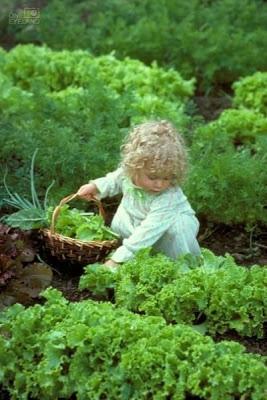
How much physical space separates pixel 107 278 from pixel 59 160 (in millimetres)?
1379

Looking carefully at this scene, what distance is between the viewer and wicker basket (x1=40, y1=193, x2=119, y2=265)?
20.1ft

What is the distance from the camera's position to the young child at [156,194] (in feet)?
19.6

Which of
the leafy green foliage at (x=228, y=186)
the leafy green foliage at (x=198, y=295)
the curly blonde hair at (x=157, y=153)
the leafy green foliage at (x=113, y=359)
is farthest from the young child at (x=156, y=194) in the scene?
the leafy green foliage at (x=113, y=359)

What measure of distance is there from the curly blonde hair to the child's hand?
37 cm

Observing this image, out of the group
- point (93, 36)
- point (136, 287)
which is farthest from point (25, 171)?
point (93, 36)

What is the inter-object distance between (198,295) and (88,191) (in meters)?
1.24

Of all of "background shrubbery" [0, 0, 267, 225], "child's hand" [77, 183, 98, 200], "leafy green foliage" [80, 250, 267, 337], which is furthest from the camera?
"background shrubbery" [0, 0, 267, 225]

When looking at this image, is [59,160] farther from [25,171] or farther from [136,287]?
[136,287]

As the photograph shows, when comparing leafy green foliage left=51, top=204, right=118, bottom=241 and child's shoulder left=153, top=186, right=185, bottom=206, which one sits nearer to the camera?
child's shoulder left=153, top=186, right=185, bottom=206

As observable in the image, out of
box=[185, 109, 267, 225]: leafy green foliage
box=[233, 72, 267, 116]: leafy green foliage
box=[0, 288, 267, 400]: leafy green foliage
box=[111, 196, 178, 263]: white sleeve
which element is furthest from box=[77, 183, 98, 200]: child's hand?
box=[233, 72, 267, 116]: leafy green foliage

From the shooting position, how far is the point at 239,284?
5598mm

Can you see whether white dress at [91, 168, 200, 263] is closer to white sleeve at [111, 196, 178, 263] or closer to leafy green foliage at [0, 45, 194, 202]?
white sleeve at [111, 196, 178, 263]

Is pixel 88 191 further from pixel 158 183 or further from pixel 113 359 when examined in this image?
pixel 113 359

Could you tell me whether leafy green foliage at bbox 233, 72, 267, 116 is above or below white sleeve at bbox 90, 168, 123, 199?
below
